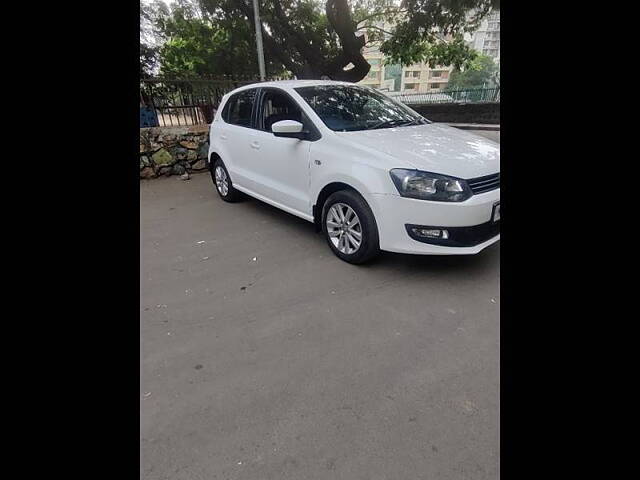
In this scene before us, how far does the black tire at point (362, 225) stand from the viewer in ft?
9.12

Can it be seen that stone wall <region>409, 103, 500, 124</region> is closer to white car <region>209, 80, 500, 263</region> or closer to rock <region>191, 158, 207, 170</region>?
rock <region>191, 158, 207, 170</region>

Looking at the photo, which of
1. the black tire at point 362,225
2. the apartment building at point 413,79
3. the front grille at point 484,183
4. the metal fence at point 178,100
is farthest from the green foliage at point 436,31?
the apartment building at point 413,79

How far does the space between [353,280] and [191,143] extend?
5.42 meters

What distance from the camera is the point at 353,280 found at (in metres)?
2.83

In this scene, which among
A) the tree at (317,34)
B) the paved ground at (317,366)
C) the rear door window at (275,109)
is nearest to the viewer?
the paved ground at (317,366)

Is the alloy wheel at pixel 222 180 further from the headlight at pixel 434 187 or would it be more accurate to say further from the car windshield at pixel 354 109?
the headlight at pixel 434 187

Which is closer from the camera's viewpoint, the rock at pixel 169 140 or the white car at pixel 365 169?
the white car at pixel 365 169

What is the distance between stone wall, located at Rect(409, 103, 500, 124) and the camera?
48.6 ft

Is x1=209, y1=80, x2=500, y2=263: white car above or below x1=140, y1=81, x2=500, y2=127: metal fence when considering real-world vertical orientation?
below

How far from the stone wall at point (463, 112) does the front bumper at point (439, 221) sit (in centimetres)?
1368

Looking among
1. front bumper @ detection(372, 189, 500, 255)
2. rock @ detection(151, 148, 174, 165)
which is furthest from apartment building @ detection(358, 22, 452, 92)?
front bumper @ detection(372, 189, 500, 255)
